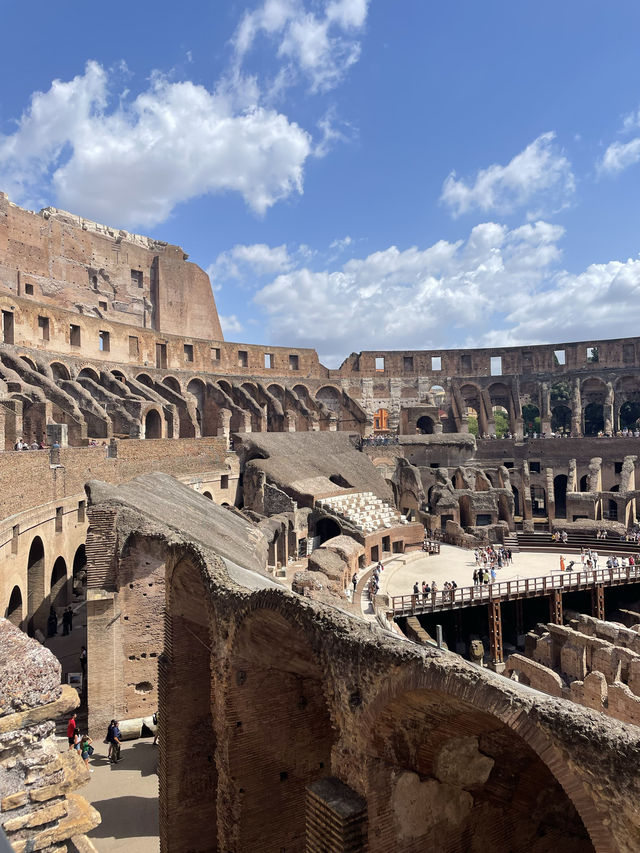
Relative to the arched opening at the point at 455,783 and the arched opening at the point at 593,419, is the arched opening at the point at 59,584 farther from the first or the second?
the arched opening at the point at 593,419

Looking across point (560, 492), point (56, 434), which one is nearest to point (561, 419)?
point (560, 492)

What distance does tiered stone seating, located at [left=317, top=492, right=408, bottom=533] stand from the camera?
26906mm

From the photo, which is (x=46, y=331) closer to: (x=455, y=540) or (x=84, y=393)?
(x=84, y=393)

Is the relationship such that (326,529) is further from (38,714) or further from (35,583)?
(38,714)

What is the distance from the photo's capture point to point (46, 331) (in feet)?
88.8

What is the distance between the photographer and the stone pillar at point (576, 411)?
42.0 m

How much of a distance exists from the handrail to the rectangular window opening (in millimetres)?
19818

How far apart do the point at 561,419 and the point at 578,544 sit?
22391 mm

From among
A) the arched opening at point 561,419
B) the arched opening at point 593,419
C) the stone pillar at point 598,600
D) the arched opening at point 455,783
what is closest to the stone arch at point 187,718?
the arched opening at point 455,783

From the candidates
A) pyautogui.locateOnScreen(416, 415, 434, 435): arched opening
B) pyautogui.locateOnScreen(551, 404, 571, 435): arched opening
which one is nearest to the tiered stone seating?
pyautogui.locateOnScreen(416, 415, 434, 435): arched opening

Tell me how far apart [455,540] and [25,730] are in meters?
28.3

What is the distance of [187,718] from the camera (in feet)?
29.8

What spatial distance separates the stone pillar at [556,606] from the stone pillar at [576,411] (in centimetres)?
2258

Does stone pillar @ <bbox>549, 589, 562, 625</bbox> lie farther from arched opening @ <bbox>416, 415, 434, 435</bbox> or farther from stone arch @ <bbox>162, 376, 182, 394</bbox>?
arched opening @ <bbox>416, 415, 434, 435</bbox>
